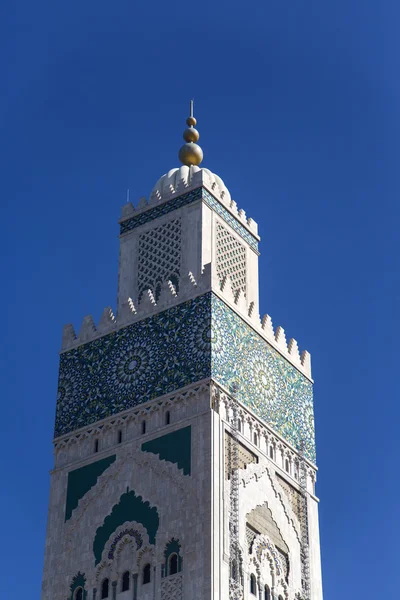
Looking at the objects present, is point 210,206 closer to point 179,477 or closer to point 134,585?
point 179,477

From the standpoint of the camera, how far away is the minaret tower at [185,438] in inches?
958


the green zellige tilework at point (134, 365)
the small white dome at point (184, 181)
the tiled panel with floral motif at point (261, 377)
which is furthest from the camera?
the small white dome at point (184, 181)

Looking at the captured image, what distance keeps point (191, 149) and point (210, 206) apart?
2.09 m

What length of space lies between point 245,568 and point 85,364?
5.07m

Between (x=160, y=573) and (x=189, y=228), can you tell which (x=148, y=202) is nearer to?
(x=189, y=228)

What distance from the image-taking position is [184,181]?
95.0ft

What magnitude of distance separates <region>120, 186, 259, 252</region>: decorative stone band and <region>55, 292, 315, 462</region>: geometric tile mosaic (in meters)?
2.70

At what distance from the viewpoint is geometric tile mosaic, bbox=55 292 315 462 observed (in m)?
25.8

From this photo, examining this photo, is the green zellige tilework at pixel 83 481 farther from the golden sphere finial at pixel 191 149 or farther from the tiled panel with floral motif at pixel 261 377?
the golden sphere finial at pixel 191 149

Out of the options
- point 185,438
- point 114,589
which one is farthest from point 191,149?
point 114,589

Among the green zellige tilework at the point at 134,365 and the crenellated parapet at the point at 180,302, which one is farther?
the crenellated parapet at the point at 180,302

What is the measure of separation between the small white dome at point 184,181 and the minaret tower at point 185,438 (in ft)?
0.50

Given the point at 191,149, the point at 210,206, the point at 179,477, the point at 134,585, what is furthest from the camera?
the point at 191,149

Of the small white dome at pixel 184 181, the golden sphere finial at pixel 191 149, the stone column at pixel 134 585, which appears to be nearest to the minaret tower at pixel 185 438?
the stone column at pixel 134 585
